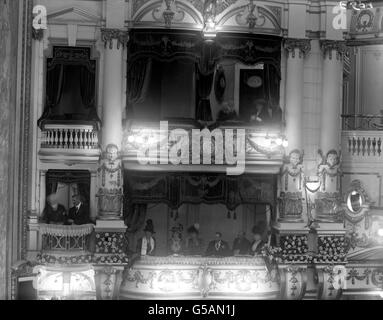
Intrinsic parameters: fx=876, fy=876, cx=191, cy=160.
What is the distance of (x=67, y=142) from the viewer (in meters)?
14.1

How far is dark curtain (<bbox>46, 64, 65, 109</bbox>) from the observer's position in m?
14.1

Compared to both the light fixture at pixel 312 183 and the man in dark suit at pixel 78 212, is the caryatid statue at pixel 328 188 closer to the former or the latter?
the light fixture at pixel 312 183

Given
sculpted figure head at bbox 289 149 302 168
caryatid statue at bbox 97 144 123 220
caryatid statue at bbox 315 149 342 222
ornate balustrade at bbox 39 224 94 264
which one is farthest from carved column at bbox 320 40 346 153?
ornate balustrade at bbox 39 224 94 264

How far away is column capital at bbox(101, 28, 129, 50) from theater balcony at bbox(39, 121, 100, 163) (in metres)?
1.33

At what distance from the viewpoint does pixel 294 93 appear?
47.7 feet

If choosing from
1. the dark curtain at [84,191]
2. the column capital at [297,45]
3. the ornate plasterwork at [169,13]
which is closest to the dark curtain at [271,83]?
the column capital at [297,45]

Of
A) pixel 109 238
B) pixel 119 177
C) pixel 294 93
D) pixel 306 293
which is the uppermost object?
pixel 294 93

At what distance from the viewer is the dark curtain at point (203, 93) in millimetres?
14273

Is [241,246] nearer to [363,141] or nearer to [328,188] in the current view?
[328,188]

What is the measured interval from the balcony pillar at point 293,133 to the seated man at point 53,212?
3.59 meters

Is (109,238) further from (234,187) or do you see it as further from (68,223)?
(234,187)

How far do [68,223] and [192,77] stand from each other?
10.4ft

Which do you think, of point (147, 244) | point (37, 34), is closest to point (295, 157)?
point (147, 244)

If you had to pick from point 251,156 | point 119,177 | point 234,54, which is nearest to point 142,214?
point 119,177
